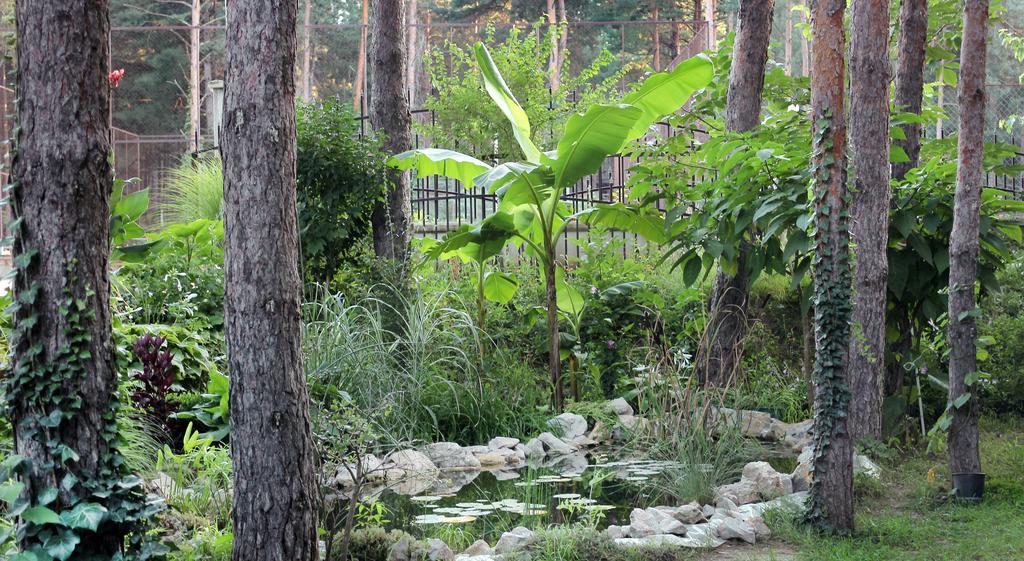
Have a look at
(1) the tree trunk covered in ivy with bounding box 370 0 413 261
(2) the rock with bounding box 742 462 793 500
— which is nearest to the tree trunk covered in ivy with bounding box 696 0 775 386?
(2) the rock with bounding box 742 462 793 500

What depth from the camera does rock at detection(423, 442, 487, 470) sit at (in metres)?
6.96

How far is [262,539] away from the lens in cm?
383

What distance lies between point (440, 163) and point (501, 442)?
10.1 ft

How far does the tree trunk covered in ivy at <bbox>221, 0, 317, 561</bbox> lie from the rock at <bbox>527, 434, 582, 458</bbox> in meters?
3.67

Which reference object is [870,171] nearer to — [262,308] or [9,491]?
[262,308]

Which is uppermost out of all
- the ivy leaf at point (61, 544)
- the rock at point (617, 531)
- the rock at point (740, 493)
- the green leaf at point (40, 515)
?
the green leaf at point (40, 515)

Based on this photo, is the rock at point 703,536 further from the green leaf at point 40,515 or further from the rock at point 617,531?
the green leaf at point 40,515

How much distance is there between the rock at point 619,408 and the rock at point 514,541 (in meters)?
3.55

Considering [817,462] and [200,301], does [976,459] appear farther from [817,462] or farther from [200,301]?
[200,301]

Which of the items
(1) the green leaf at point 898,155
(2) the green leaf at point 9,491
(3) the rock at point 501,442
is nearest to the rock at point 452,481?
(3) the rock at point 501,442

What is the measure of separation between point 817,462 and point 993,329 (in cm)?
431

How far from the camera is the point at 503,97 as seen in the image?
8555mm

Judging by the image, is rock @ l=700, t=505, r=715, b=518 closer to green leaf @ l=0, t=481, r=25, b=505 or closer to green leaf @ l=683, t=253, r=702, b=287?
green leaf @ l=683, t=253, r=702, b=287

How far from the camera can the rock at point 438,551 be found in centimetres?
429
